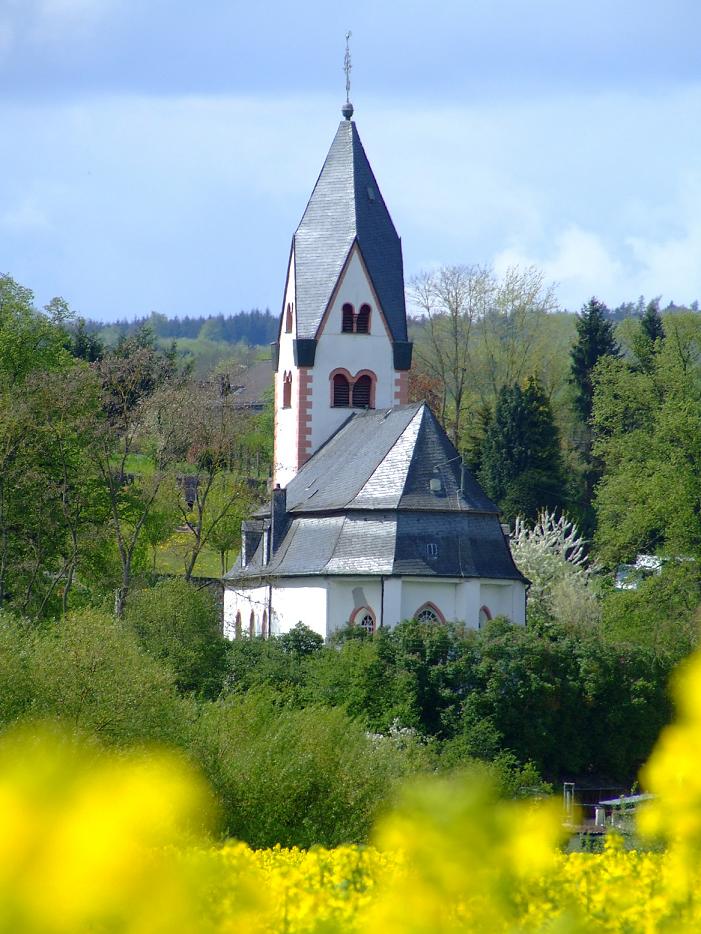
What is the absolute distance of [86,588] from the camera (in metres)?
51.0

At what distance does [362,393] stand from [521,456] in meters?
15.6

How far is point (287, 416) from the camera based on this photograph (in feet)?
179

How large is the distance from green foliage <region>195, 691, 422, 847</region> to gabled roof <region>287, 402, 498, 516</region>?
677 inches

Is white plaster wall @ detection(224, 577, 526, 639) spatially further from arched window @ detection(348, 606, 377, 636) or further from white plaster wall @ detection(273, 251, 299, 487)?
white plaster wall @ detection(273, 251, 299, 487)

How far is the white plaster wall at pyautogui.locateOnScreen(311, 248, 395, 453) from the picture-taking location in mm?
52875

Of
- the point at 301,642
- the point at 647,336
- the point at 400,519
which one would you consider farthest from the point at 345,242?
the point at 647,336

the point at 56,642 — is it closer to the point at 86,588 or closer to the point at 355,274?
the point at 86,588

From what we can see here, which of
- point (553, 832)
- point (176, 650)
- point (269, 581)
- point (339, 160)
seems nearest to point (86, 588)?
point (269, 581)

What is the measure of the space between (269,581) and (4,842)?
42250mm

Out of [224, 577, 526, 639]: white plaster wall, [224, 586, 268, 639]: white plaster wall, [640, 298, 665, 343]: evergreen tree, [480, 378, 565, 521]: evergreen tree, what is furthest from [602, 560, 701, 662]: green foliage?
[640, 298, 665, 343]: evergreen tree

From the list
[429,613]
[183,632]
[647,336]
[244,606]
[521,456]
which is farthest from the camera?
[647,336]

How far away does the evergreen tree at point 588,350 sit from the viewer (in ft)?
242

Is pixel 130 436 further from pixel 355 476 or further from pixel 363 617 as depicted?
pixel 363 617

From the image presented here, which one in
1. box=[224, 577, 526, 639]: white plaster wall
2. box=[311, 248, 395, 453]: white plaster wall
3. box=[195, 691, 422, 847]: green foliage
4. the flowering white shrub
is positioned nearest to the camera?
box=[195, 691, 422, 847]: green foliage
